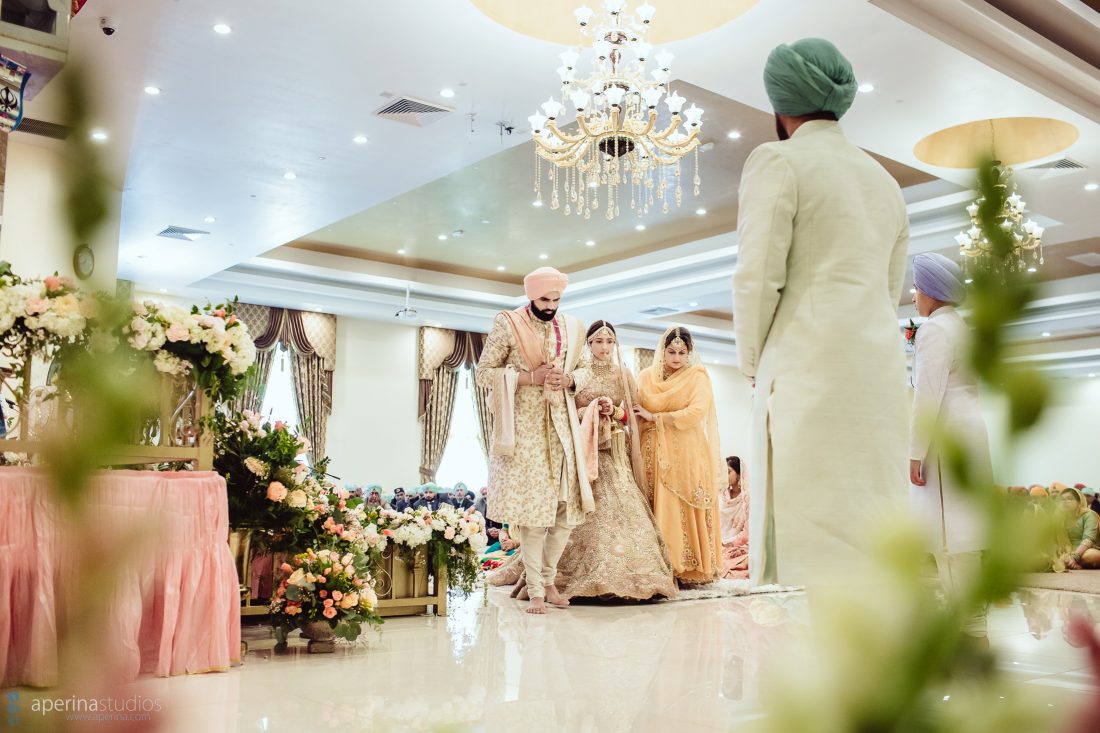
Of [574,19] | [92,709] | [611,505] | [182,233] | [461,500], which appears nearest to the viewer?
[92,709]

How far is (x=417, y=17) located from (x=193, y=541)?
10.7ft

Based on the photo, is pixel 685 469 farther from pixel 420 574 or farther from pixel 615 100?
pixel 615 100

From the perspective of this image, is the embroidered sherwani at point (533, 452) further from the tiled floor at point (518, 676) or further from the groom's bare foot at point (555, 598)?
the tiled floor at point (518, 676)

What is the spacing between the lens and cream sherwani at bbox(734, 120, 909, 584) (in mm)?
1862

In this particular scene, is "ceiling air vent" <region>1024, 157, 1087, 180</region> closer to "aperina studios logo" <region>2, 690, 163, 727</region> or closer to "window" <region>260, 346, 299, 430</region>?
"aperina studios logo" <region>2, 690, 163, 727</region>

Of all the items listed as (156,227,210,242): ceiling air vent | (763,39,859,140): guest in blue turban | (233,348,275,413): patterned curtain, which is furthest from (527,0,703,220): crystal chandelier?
(233,348,275,413): patterned curtain

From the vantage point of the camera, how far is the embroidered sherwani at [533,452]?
4832 mm

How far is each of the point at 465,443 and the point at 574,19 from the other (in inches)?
398

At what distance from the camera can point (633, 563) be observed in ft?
16.9

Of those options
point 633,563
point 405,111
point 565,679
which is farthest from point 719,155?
point 565,679

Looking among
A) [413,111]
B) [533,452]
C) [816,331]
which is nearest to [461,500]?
[413,111]

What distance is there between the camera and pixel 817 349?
74.2 inches

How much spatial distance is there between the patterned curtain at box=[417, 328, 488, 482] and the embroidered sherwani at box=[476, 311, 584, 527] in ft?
31.3

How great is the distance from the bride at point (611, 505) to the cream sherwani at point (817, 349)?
10.3ft
